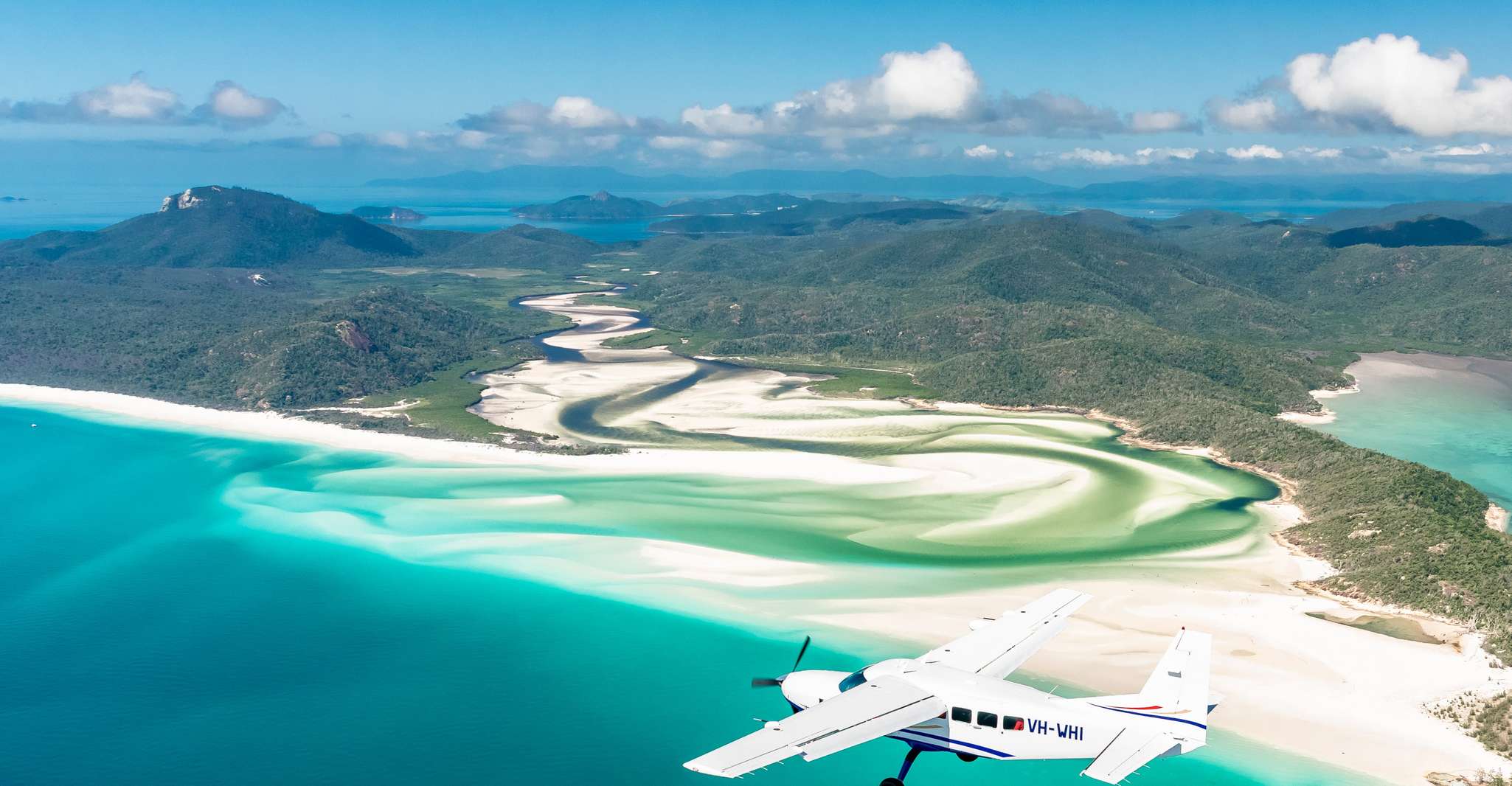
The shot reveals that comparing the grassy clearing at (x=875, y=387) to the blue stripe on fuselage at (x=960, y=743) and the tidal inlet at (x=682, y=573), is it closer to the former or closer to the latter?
the tidal inlet at (x=682, y=573)

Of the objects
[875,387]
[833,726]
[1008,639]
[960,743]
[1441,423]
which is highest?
[833,726]

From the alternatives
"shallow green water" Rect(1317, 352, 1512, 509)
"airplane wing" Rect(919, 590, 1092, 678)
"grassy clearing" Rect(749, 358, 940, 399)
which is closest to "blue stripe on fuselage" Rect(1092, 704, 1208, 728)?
"airplane wing" Rect(919, 590, 1092, 678)

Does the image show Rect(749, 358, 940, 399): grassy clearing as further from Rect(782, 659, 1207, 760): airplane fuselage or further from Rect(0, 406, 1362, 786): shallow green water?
Rect(782, 659, 1207, 760): airplane fuselage

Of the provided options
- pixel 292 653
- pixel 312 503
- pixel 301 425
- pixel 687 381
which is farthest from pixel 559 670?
pixel 687 381

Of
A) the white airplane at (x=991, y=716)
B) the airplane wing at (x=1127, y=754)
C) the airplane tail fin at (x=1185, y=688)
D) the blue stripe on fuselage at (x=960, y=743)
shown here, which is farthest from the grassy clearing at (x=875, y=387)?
the blue stripe on fuselage at (x=960, y=743)

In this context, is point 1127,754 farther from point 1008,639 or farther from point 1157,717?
point 1008,639

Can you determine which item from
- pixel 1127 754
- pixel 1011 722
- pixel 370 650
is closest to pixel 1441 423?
pixel 1127 754

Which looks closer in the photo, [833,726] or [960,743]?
[833,726]
